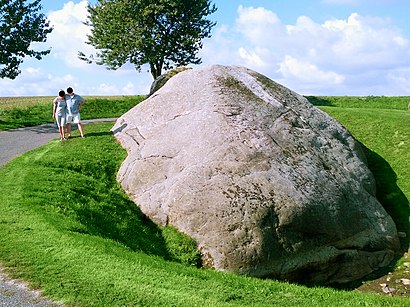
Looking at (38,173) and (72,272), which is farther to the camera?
(38,173)

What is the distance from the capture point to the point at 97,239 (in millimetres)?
11742

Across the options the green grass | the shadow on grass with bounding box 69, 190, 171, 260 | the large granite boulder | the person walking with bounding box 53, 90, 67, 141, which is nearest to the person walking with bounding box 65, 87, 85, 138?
the person walking with bounding box 53, 90, 67, 141

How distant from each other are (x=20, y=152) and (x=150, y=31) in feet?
88.3

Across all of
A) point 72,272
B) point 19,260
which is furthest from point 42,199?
point 72,272

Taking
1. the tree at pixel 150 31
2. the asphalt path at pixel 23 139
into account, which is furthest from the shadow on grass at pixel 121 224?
the tree at pixel 150 31

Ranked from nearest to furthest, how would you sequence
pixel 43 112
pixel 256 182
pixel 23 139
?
pixel 256 182 → pixel 23 139 → pixel 43 112

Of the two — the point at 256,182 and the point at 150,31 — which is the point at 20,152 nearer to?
the point at 256,182

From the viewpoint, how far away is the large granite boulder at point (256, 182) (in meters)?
14.5

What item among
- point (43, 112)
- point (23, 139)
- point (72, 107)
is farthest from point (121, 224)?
point (43, 112)

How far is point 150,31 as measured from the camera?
46.1 meters

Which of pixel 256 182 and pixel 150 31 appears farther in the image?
pixel 150 31

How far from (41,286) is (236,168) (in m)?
7.93

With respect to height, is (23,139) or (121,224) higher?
(23,139)

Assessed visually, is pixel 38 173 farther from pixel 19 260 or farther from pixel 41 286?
pixel 41 286
